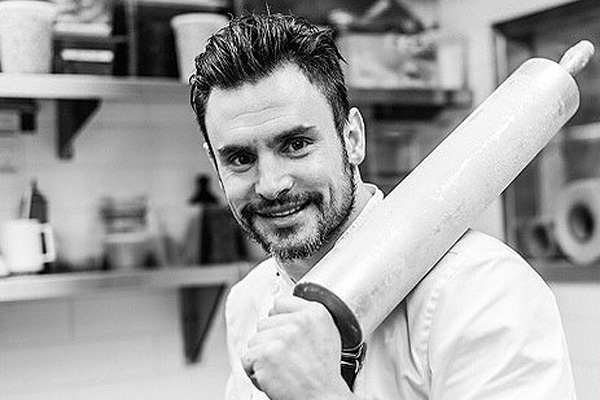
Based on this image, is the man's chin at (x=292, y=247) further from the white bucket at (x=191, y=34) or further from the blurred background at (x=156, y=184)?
the white bucket at (x=191, y=34)

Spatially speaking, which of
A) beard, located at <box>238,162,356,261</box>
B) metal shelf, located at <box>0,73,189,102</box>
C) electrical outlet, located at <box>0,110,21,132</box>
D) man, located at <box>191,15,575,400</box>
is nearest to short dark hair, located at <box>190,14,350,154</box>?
man, located at <box>191,15,575,400</box>

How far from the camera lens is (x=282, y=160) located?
1272 mm

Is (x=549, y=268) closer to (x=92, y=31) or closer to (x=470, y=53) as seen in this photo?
(x=470, y=53)

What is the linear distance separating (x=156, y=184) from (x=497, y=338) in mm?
1442

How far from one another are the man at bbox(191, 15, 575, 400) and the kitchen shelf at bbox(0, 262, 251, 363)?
784 mm

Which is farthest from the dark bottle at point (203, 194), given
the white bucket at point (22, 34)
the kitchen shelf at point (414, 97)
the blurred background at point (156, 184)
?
the white bucket at point (22, 34)

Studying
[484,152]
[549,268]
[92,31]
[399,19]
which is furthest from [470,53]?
[484,152]

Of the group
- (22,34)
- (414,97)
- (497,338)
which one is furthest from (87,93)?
(497,338)

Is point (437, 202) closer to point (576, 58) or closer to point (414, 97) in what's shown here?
point (576, 58)

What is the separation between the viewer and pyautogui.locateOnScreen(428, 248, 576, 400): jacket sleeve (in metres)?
1.16

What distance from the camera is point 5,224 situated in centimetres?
210

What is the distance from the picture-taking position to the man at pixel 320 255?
1.08m

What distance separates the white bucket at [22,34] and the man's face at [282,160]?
868mm

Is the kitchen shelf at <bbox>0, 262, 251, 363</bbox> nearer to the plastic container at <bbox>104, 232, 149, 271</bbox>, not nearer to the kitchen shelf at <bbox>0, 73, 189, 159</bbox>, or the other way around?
the plastic container at <bbox>104, 232, 149, 271</bbox>
